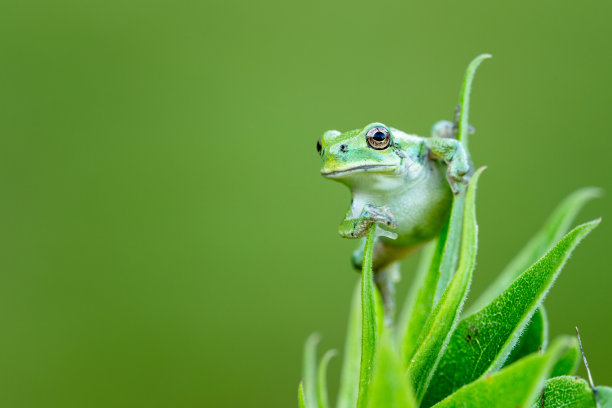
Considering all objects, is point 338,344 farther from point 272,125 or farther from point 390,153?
point 390,153

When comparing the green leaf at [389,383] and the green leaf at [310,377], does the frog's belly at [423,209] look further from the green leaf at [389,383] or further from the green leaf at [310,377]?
the green leaf at [389,383]

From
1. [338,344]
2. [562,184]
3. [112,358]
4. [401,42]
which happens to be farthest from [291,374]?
[401,42]

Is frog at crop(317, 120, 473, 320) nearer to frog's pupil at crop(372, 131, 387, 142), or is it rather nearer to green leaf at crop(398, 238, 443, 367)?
frog's pupil at crop(372, 131, 387, 142)

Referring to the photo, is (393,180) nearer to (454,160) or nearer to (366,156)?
(366,156)

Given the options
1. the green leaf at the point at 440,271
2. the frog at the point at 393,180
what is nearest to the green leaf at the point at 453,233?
the green leaf at the point at 440,271

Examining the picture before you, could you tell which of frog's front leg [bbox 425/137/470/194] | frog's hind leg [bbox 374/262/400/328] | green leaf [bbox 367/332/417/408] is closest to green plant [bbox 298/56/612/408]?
green leaf [bbox 367/332/417/408]

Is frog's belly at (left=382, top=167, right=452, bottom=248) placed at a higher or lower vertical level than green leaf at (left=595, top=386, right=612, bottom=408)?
higher

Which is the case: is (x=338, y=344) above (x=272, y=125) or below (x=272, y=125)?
below

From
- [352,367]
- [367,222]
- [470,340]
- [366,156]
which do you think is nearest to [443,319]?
[470,340]
